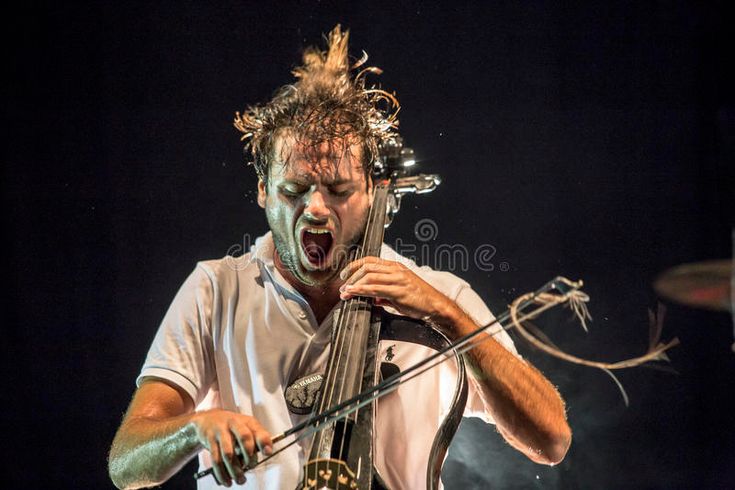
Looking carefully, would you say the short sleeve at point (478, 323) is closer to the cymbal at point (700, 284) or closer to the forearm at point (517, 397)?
the forearm at point (517, 397)

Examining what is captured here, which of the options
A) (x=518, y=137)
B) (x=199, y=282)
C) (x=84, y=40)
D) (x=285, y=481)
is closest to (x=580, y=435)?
(x=518, y=137)

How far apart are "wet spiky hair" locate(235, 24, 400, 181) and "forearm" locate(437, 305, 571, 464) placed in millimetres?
543

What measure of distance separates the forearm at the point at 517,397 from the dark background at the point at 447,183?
0.65m

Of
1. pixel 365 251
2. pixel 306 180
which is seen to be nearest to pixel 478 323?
pixel 365 251

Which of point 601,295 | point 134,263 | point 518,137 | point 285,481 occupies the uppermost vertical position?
point 518,137

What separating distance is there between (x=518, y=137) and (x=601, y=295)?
0.58 m

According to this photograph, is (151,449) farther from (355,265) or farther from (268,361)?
(355,265)

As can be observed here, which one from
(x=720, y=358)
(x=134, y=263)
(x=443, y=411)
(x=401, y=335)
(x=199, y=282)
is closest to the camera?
(x=401, y=335)

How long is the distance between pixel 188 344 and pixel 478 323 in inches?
26.7

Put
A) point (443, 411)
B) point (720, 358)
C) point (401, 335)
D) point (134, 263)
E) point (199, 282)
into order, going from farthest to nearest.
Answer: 1. point (134, 263)
2. point (720, 358)
3. point (199, 282)
4. point (443, 411)
5. point (401, 335)

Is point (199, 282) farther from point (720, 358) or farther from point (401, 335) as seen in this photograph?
point (720, 358)

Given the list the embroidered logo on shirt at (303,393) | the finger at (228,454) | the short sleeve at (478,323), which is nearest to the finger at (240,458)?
the finger at (228,454)

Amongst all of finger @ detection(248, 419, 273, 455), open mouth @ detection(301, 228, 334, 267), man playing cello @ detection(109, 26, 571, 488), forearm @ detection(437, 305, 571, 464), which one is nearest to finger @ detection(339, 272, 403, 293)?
man playing cello @ detection(109, 26, 571, 488)

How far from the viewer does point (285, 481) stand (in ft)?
4.61
